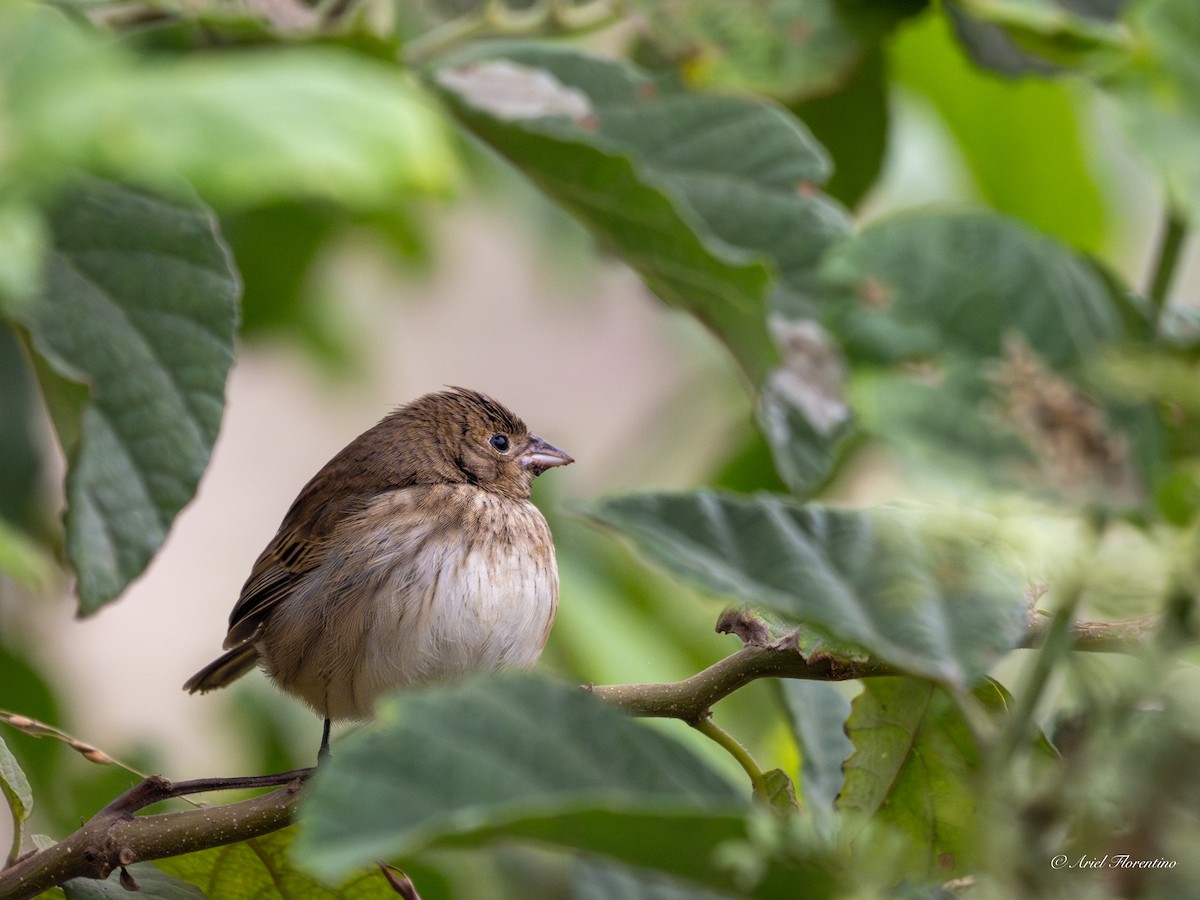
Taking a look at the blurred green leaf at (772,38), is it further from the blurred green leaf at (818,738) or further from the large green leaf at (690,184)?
the blurred green leaf at (818,738)

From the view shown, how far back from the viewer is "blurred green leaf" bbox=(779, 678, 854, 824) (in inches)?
74.7

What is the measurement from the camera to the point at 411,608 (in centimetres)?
294

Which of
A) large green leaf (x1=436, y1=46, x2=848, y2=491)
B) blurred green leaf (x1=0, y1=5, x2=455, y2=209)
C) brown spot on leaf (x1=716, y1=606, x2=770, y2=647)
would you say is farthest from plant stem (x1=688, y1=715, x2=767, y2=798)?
blurred green leaf (x1=0, y1=5, x2=455, y2=209)

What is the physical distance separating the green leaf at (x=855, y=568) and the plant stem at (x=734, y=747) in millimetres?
662

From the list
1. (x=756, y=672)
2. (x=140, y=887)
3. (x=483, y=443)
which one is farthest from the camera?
(x=483, y=443)

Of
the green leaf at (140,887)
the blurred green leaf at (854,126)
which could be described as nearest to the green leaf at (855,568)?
the green leaf at (140,887)

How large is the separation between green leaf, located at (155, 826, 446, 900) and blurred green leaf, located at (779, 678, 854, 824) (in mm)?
585

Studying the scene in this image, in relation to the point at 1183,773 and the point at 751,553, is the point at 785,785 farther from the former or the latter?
the point at 1183,773

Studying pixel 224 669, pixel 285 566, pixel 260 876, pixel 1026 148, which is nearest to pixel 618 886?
pixel 260 876

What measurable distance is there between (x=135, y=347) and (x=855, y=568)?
107cm

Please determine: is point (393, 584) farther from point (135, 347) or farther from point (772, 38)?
point (772, 38)

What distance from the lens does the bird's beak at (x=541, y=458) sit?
3.56m

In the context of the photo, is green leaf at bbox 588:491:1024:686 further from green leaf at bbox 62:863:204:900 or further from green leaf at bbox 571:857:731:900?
green leaf at bbox 62:863:204:900

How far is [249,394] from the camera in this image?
8.36 m
